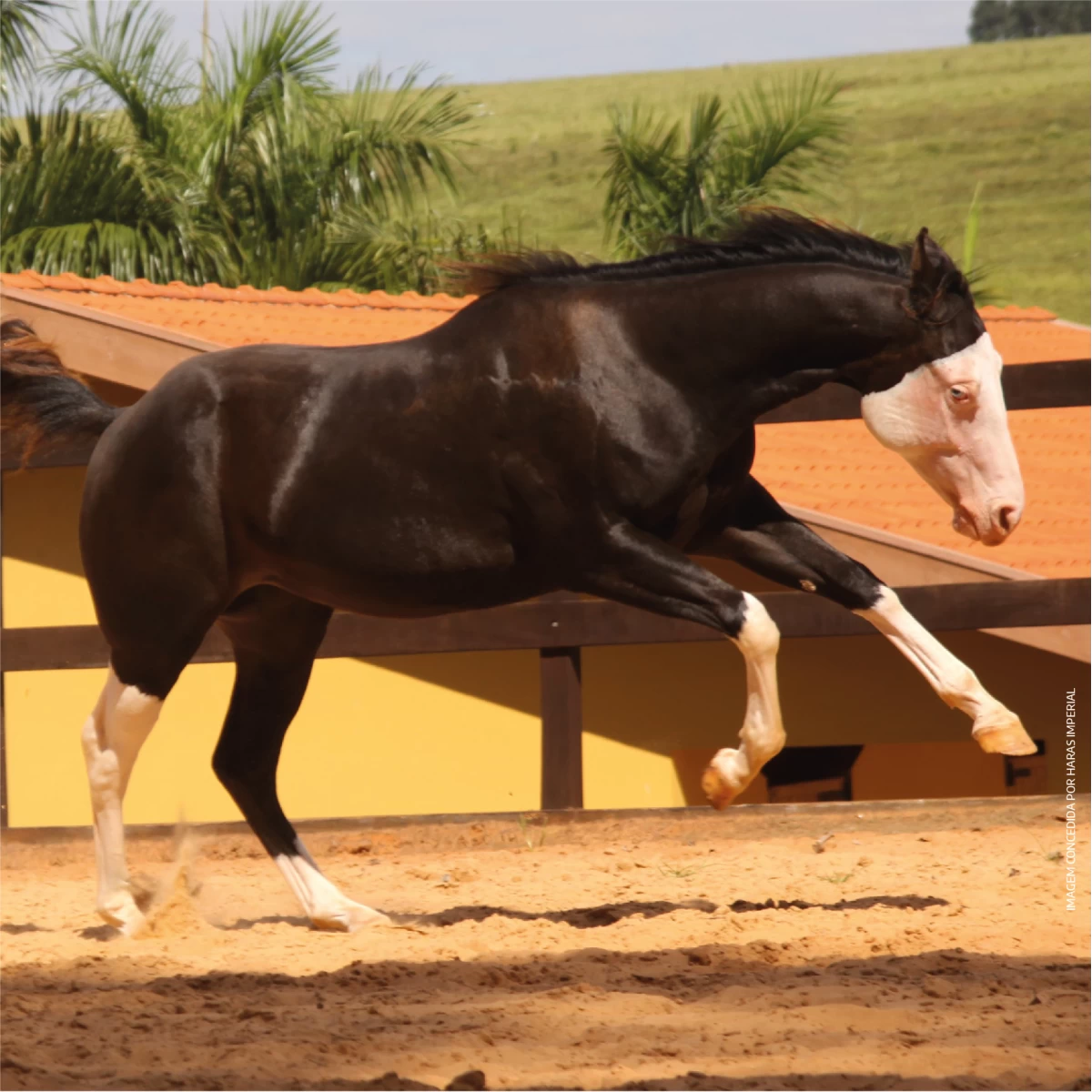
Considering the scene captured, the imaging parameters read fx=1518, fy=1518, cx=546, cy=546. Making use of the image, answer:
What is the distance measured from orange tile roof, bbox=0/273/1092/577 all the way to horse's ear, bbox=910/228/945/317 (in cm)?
369

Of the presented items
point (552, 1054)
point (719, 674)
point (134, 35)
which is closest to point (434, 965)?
point (552, 1054)

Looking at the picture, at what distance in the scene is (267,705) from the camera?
4.51 m

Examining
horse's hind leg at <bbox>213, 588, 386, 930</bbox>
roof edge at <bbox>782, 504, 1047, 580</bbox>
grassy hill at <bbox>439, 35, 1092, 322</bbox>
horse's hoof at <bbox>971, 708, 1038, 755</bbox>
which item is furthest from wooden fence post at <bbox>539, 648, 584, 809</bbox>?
grassy hill at <bbox>439, 35, 1092, 322</bbox>

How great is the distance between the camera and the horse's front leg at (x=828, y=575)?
11.6 ft

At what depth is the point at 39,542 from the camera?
793cm

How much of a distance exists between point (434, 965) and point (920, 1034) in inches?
53.0

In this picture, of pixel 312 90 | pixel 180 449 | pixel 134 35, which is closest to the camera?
pixel 180 449

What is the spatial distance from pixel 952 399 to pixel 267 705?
2.18 metres

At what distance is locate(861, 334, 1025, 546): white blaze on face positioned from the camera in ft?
11.7

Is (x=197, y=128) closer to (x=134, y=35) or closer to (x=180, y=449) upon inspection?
(x=134, y=35)

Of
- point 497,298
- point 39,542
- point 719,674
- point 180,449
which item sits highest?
point 497,298

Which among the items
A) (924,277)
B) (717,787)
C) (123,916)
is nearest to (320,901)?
(123,916)

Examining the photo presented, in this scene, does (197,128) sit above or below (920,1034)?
above

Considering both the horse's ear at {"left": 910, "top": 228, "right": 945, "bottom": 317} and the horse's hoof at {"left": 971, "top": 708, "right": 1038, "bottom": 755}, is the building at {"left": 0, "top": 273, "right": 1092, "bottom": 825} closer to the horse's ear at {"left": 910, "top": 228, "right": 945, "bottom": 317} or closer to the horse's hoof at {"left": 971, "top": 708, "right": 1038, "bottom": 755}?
the horse's ear at {"left": 910, "top": 228, "right": 945, "bottom": 317}
